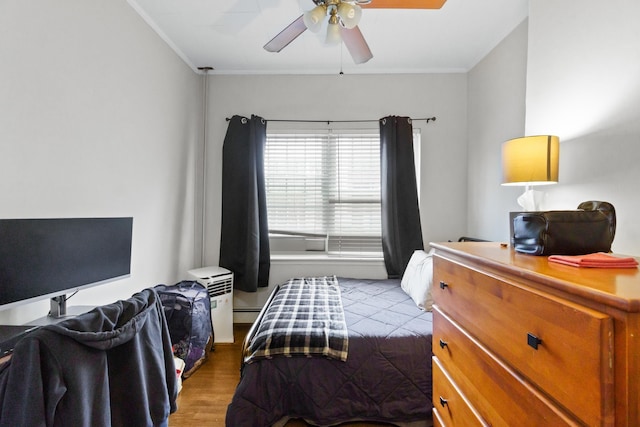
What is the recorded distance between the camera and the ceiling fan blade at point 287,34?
184cm

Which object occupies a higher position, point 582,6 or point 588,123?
point 582,6

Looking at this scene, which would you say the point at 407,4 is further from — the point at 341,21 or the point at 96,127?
the point at 96,127

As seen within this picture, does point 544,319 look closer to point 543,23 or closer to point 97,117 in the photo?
point 543,23

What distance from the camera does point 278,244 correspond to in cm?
335

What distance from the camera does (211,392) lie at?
2.04 meters

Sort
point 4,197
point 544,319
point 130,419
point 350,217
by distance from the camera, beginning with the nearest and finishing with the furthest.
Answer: point 544,319 < point 130,419 < point 4,197 < point 350,217

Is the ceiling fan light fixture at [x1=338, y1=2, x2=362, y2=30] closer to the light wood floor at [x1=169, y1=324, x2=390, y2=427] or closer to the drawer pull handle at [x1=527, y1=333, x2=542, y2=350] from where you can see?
the drawer pull handle at [x1=527, y1=333, x2=542, y2=350]

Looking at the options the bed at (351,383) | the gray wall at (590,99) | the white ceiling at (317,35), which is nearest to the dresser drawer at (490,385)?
the bed at (351,383)

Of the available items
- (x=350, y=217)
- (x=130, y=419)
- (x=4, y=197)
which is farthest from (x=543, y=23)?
(x=4, y=197)

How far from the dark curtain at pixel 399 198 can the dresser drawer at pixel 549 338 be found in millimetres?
1952

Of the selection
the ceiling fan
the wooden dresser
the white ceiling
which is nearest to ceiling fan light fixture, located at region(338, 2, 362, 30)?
the ceiling fan

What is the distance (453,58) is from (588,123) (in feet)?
Answer: 6.39

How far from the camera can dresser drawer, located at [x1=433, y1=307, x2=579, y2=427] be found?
0.74 metres

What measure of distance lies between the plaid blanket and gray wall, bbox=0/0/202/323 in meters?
1.11
